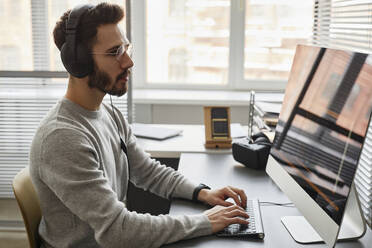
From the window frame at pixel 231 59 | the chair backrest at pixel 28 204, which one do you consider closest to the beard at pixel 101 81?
the chair backrest at pixel 28 204

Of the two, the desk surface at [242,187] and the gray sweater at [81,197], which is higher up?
the gray sweater at [81,197]

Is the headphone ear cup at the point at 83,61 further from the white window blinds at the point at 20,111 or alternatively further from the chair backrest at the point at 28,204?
the white window blinds at the point at 20,111

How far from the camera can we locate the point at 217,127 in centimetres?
205

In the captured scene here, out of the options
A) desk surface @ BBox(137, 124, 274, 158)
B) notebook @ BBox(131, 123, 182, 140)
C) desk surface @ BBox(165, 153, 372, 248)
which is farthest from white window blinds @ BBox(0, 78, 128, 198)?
desk surface @ BBox(165, 153, 372, 248)

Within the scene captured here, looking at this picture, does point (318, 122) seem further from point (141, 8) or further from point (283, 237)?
point (141, 8)

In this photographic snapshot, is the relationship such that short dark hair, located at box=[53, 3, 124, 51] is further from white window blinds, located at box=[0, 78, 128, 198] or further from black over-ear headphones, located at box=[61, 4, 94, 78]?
white window blinds, located at box=[0, 78, 128, 198]

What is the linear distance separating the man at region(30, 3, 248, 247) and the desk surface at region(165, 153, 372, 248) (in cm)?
5

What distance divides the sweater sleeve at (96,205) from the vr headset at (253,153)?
1.93 ft

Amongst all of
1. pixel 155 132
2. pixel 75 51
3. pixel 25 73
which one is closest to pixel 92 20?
pixel 75 51

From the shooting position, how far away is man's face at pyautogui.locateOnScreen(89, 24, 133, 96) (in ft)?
4.43

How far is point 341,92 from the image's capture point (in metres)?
1.01

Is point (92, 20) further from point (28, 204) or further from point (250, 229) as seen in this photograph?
point (250, 229)

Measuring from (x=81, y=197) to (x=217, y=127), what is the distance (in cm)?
100

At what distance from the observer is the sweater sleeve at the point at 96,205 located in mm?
1151
